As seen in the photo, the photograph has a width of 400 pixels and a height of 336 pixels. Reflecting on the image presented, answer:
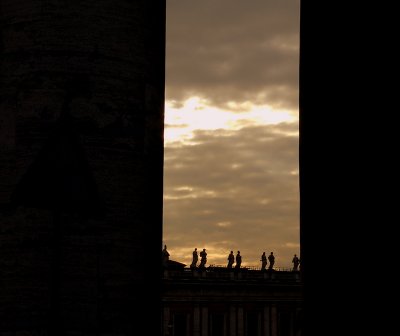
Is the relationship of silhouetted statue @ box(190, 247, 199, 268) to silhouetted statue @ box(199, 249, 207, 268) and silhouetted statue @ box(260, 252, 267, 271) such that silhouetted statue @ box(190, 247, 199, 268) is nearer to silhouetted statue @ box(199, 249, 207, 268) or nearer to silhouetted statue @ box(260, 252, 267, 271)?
silhouetted statue @ box(199, 249, 207, 268)

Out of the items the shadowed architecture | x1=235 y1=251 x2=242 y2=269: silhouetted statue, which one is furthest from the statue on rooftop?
the shadowed architecture

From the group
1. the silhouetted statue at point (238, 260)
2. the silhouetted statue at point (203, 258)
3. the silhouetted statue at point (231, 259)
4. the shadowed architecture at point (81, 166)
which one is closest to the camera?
the shadowed architecture at point (81, 166)

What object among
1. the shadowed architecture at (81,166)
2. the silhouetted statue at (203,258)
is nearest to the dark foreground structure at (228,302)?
the silhouetted statue at (203,258)

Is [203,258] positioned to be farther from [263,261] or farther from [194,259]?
[263,261]

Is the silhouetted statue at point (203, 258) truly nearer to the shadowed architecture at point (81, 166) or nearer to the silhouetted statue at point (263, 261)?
the silhouetted statue at point (263, 261)

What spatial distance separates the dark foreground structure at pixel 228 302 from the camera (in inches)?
2790

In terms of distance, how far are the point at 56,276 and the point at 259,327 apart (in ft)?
233

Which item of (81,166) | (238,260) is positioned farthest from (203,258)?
(81,166)

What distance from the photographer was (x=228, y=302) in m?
75.2

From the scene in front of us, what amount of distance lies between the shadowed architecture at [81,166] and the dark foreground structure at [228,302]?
60.1m
